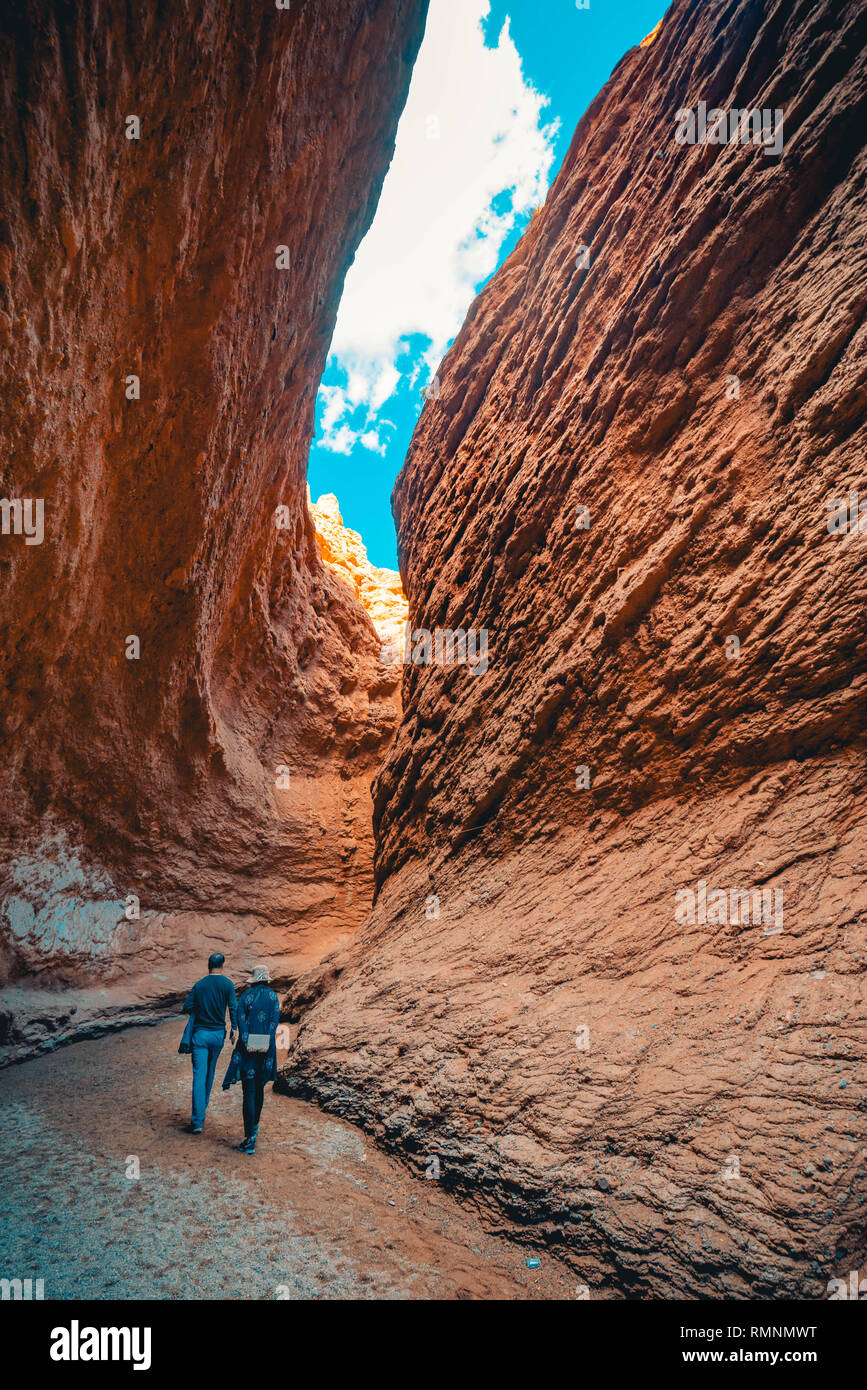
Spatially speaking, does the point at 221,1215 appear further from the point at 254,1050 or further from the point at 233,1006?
the point at 233,1006

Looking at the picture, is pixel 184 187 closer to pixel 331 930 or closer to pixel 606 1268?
pixel 606 1268

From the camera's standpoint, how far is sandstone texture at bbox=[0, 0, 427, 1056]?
5000 mm

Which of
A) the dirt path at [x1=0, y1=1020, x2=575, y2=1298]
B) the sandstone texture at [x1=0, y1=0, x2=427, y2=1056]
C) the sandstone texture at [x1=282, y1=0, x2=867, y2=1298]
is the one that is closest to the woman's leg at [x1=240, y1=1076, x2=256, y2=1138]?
the dirt path at [x1=0, y1=1020, x2=575, y2=1298]

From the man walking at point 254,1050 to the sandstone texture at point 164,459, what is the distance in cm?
385

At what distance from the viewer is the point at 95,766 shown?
Result: 9.16 m

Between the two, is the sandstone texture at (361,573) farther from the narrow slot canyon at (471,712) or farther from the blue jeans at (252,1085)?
the blue jeans at (252,1085)

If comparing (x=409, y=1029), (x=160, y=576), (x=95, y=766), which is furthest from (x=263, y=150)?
(x=409, y=1029)

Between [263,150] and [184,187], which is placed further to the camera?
[263,150]

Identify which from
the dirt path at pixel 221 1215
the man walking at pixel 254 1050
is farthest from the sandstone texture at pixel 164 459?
the man walking at pixel 254 1050

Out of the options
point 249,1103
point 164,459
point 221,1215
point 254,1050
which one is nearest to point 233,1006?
point 254,1050

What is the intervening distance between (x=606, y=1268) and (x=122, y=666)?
8549 millimetres

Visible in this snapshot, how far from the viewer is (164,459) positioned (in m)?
8.07

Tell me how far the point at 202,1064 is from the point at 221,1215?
1560 mm
